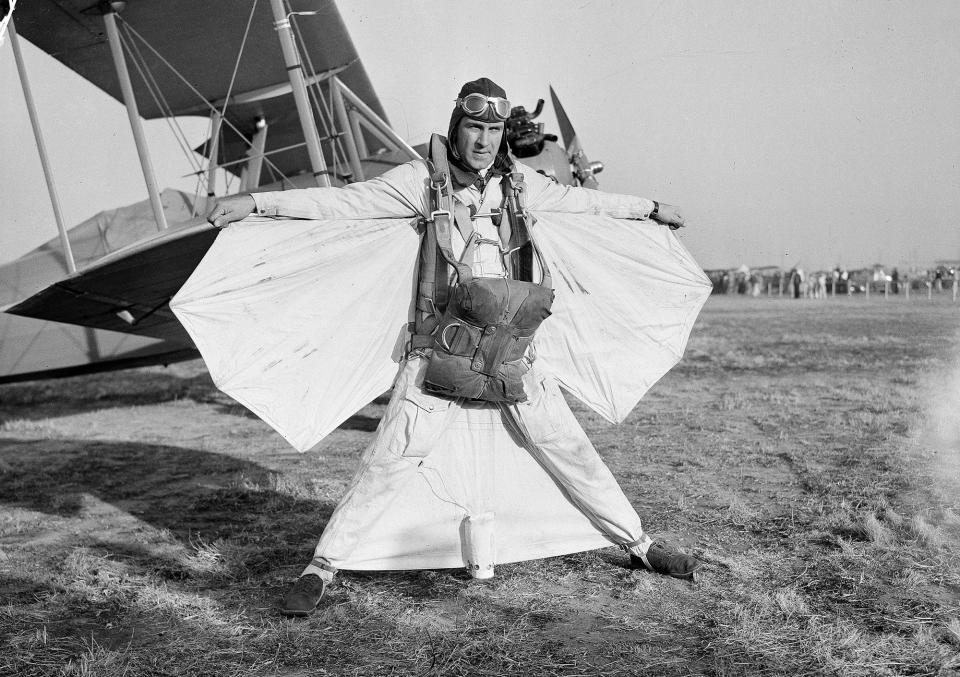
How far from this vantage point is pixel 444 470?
3602 millimetres

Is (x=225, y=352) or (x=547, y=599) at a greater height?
(x=225, y=352)

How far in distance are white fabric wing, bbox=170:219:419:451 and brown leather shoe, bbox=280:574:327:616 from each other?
0.55 meters

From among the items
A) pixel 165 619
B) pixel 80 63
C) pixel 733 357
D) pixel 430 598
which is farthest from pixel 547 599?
pixel 733 357

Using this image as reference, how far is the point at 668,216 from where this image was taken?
3971mm

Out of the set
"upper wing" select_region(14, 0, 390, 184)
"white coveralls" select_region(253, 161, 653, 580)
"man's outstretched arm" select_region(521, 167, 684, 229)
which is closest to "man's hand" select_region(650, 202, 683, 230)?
"man's outstretched arm" select_region(521, 167, 684, 229)

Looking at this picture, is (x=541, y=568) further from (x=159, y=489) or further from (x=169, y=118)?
(x=169, y=118)

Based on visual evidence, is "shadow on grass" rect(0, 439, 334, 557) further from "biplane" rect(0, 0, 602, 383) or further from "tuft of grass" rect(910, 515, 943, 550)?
"tuft of grass" rect(910, 515, 943, 550)

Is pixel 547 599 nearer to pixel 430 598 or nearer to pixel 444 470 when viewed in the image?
pixel 430 598

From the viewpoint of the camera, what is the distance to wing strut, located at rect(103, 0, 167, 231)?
23.9 feet

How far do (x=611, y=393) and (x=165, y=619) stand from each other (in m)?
2.23

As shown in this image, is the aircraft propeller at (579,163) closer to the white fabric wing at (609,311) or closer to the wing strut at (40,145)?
→ the white fabric wing at (609,311)

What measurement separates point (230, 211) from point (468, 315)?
1.04 meters

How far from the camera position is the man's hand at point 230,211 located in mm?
3094

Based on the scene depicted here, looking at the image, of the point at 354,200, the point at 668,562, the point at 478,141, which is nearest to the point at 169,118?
the point at 354,200
